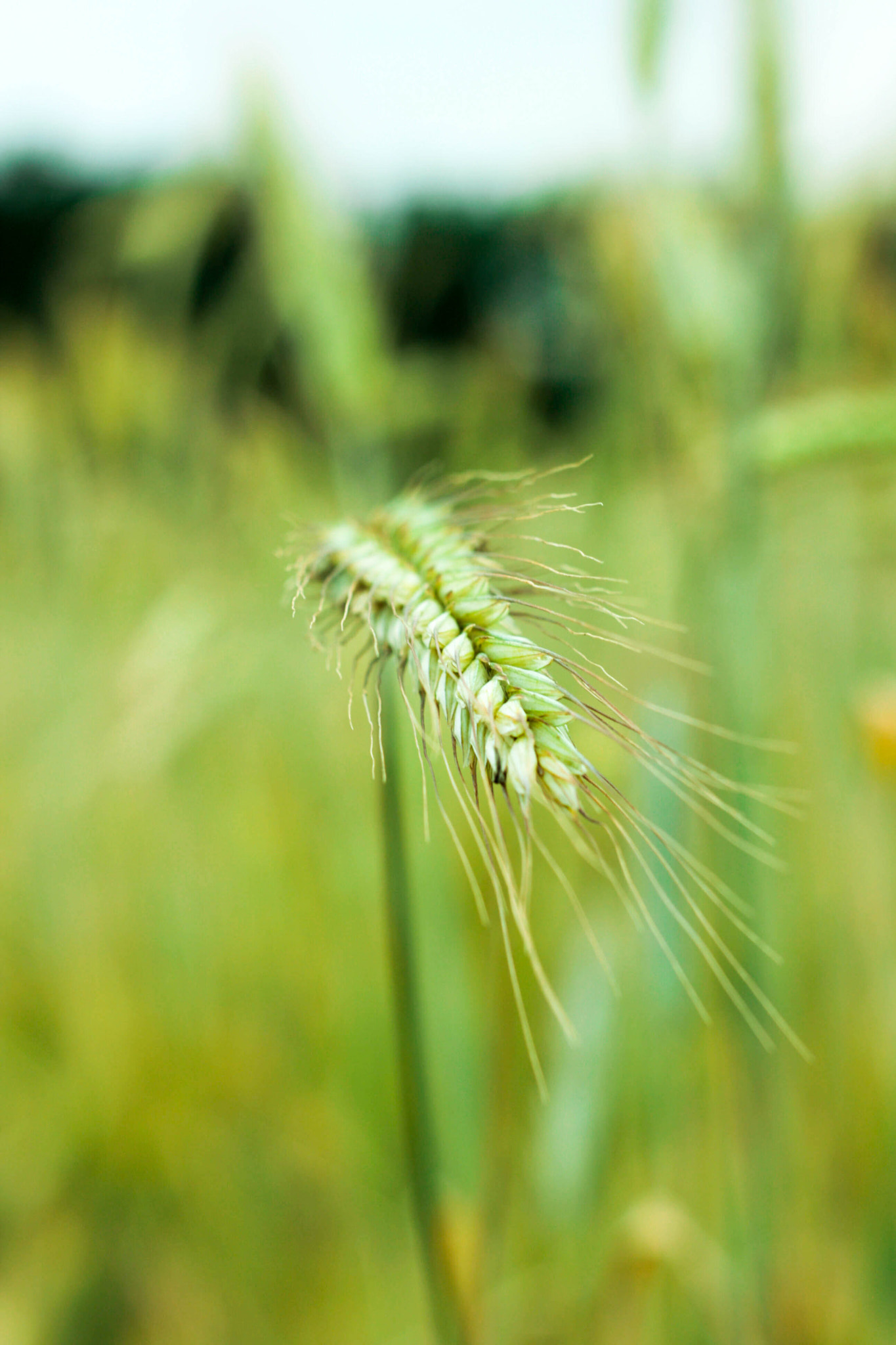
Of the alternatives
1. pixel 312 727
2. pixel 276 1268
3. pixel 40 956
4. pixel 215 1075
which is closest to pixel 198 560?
pixel 312 727

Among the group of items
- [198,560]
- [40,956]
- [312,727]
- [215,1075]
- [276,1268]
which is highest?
[198,560]

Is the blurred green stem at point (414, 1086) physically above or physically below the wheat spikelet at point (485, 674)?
below

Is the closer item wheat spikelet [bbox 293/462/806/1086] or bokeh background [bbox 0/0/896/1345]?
wheat spikelet [bbox 293/462/806/1086]

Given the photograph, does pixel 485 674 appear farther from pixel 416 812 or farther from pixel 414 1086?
pixel 416 812

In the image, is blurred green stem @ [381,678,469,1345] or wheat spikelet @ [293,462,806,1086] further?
blurred green stem @ [381,678,469,1345]

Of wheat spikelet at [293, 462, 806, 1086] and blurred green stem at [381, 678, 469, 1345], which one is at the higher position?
wheat spikelet at [293, 462, 806, 1086]

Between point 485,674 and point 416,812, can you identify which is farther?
point 416,812

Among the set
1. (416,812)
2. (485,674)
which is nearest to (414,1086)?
(485,674)

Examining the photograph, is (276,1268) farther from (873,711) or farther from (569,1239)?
(873,711)
